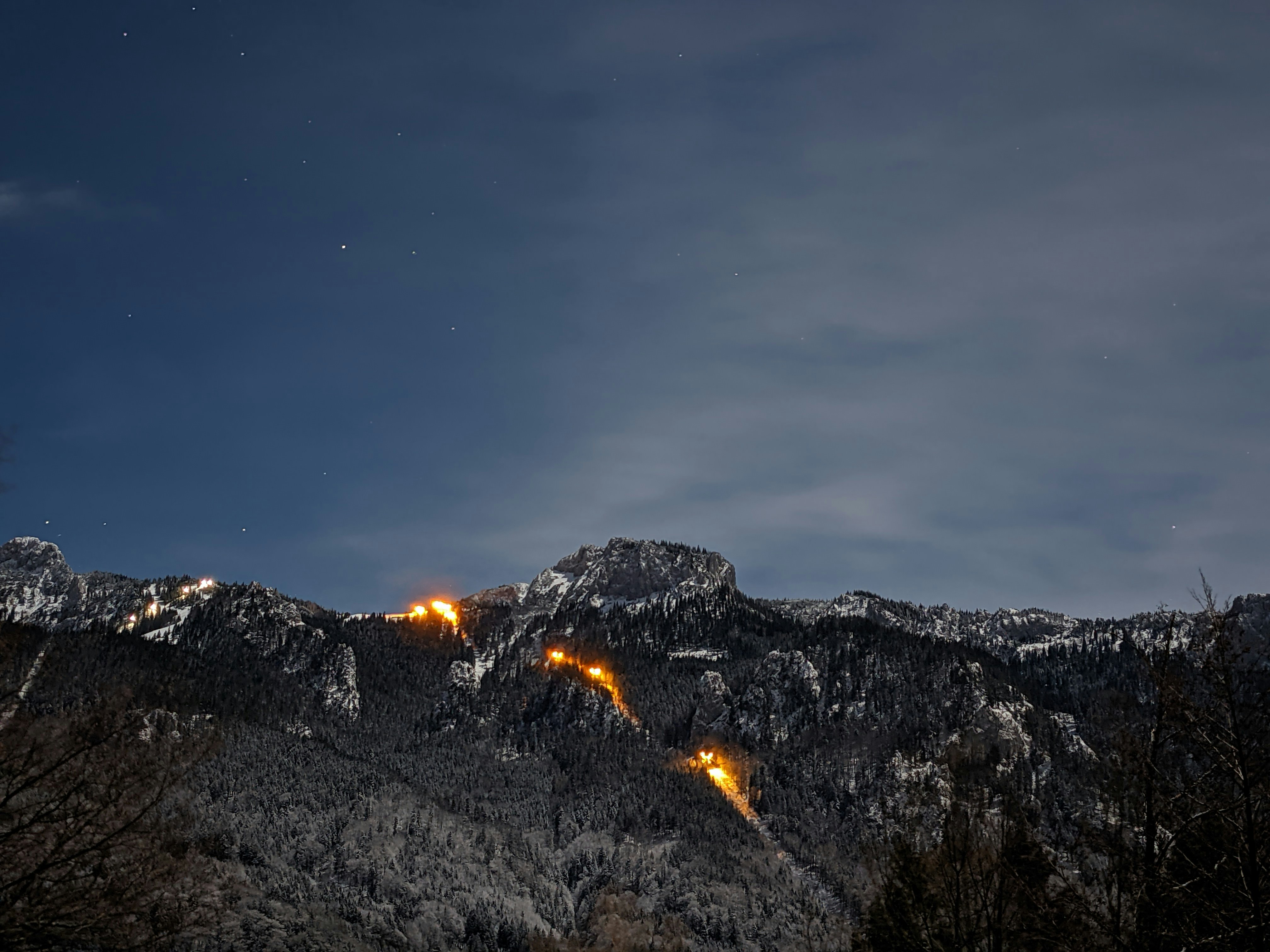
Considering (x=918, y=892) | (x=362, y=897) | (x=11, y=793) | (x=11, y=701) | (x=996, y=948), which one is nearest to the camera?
(x=11, y=793)

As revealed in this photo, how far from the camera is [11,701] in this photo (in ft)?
64.4

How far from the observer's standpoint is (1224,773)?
20.3m

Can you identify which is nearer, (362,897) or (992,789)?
(992,789)

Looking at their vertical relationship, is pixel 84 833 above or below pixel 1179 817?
below

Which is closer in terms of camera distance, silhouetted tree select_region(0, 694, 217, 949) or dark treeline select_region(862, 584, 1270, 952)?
silhouetted tree select_region(0, 694, 217, 949)

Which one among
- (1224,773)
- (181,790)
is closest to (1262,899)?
(1224,773)

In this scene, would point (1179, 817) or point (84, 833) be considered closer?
point (84, 833)

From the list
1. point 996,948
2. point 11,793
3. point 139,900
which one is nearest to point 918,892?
point 996,948

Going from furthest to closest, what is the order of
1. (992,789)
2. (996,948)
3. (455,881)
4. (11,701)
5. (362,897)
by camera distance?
(455,881), (362,897), (992,789), (996,948), (11,701)

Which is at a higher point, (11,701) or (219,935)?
(11,701)

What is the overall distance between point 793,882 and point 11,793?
668 ft

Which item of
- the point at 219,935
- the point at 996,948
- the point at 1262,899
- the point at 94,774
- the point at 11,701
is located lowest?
the point at 219,935

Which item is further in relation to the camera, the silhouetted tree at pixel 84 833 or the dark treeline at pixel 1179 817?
the dark treeline at pixel 1179 817

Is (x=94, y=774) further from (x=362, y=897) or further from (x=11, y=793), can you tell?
(x=362, y=897)
